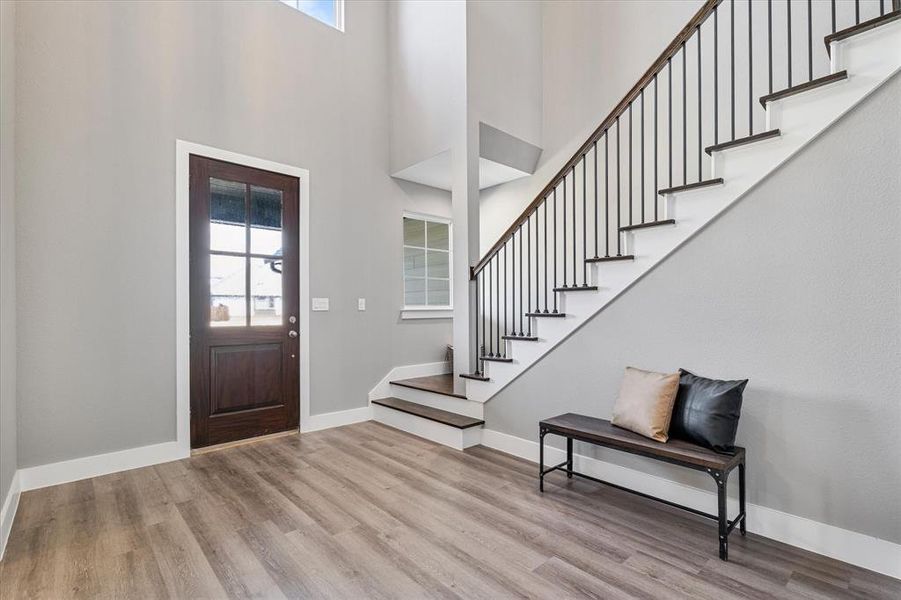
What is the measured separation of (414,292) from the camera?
5.39 meters

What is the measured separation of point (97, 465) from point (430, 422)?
252cm

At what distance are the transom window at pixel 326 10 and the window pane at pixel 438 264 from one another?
2.70 m

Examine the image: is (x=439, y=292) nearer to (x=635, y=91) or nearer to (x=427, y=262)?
(x=427, y=262)

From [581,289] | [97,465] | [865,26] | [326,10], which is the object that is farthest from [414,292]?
[865,26]

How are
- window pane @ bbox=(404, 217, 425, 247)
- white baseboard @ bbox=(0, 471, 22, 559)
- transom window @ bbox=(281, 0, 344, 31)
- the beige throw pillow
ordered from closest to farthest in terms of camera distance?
white baseboard @ bbox=(0, 471, 22, 559)
the beige throw pillow
transom window @ bbox=(281, 0, 344, 31)
window pane @ bbox=(404, 217, 425, 247)

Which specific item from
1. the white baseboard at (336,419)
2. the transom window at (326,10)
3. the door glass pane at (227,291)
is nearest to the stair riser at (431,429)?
the white baseboard at (336,419)

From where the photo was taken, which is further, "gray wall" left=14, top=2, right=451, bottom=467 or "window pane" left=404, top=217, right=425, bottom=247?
"window pane" left=404, top=217, right=425, bottom=247

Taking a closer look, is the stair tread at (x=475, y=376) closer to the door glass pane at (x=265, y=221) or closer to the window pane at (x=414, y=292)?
the window pane at (x=414, y=292)

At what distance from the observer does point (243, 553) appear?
2145mm

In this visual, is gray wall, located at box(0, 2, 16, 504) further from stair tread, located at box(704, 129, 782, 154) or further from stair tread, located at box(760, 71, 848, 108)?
stair tread, located at box(760, 71, 848, 108)

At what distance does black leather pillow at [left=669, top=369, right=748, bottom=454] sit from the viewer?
2.19 meters

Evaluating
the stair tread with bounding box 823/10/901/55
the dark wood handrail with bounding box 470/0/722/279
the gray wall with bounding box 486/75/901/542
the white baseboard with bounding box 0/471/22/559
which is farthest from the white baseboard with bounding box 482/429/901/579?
the white baseboard with bounding box 0/471/22/559

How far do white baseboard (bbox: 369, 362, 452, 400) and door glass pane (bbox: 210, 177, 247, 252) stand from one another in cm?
202

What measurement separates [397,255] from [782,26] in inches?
153
